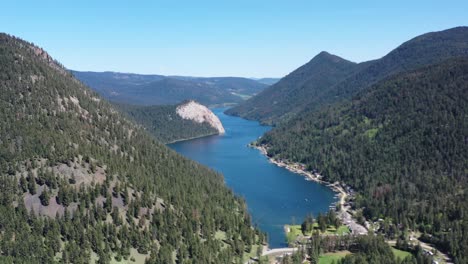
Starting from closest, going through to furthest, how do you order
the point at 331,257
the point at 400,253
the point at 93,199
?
the point at 331,257, the point at 400,253, the point at 93,199

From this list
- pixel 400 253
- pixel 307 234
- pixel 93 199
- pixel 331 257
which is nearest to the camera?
pixel 331 257

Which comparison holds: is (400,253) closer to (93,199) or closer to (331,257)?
(331,257)

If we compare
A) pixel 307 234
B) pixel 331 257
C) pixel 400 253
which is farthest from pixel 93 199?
pixel 400 253

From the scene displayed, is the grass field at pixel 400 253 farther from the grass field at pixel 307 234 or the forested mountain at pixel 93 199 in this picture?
the forested mountain at pixel 93 199

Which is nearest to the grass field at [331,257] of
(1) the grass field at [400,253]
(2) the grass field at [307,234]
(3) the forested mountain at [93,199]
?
(1) the grass field at [400,253]

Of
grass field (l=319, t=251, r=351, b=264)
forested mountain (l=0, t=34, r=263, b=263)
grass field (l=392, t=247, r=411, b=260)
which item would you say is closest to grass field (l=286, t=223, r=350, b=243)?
forested mountain (l=0, t=34, r=263, b=263)

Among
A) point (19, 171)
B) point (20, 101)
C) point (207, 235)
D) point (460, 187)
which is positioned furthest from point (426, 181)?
point (20, 101)
